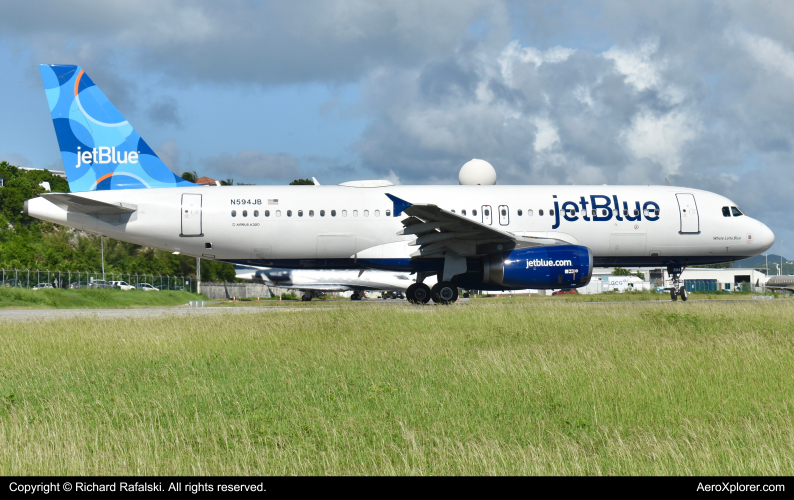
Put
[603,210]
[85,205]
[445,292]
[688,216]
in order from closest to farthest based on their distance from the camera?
[85,205] → [445,292] → [603,210] → [688,216]

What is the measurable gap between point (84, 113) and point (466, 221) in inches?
491

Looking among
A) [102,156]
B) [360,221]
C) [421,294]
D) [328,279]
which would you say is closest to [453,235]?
[421,294]

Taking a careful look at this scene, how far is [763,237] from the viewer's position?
22.5 metres

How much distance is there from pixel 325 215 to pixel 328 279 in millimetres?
22466

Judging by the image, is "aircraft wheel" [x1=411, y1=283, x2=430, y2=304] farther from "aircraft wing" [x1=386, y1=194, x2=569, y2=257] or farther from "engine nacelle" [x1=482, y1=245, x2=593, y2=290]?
"engine nacelle" [x1=482, y1=245, x2=593, y2=290]

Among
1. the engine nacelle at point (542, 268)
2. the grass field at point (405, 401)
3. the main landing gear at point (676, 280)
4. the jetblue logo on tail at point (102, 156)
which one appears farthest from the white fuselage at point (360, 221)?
the grass field at point (405, 401)

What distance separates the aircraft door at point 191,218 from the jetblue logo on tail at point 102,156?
2597mm

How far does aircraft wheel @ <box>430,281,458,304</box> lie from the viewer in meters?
19.8

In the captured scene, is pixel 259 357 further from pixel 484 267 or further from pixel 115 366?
pixel 484 267

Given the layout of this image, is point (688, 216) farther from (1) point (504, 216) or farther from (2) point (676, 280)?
(1) point (504, 216)

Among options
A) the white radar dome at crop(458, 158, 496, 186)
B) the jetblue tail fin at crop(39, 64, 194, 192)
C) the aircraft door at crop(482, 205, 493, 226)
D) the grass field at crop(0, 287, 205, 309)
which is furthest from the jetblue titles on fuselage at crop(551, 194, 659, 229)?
the grass field at crop(0, 287, 205, 309)

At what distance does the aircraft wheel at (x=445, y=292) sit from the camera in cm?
1984
